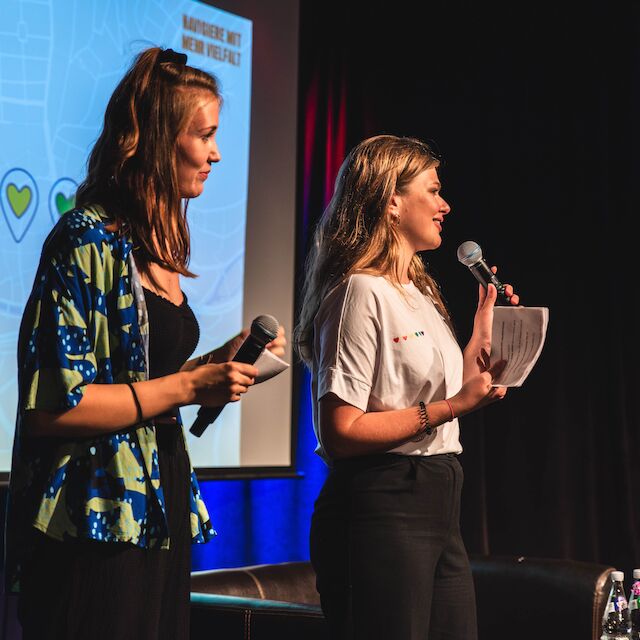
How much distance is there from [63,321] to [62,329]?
1 centimetres

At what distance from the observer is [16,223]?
9.52 feet

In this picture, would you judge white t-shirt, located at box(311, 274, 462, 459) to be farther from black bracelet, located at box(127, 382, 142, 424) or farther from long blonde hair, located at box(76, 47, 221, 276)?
black bracelet, located at box(127, 382, 142, 424)

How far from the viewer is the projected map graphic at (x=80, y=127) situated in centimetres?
288

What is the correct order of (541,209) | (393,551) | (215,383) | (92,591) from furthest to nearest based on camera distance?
(541,209), (393,551), (215,383), (92,591)

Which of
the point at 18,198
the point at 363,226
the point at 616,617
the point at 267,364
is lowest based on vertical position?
the point at 616,617

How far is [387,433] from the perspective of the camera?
177cm

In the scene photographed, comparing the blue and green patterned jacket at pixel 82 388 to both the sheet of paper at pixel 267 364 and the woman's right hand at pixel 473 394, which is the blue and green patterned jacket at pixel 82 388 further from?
the woman's right hand at pixel 473 394

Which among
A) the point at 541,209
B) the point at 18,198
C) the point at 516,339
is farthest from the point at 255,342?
the point at 541,209

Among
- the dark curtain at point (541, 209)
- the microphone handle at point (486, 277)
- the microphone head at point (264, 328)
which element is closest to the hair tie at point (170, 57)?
the microphone head at point (264, 328)

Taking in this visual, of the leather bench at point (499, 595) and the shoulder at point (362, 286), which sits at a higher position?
the shoulder at point (362, 286)

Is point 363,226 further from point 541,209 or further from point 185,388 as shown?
point 541,209

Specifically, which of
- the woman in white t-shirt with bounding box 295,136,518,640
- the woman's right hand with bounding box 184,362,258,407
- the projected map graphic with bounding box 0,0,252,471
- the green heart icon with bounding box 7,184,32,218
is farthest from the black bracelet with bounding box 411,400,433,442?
the green heart icon with bounding box 7,184,32,218

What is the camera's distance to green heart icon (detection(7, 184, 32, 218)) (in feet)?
9.46

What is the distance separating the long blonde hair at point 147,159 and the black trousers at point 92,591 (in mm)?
433
